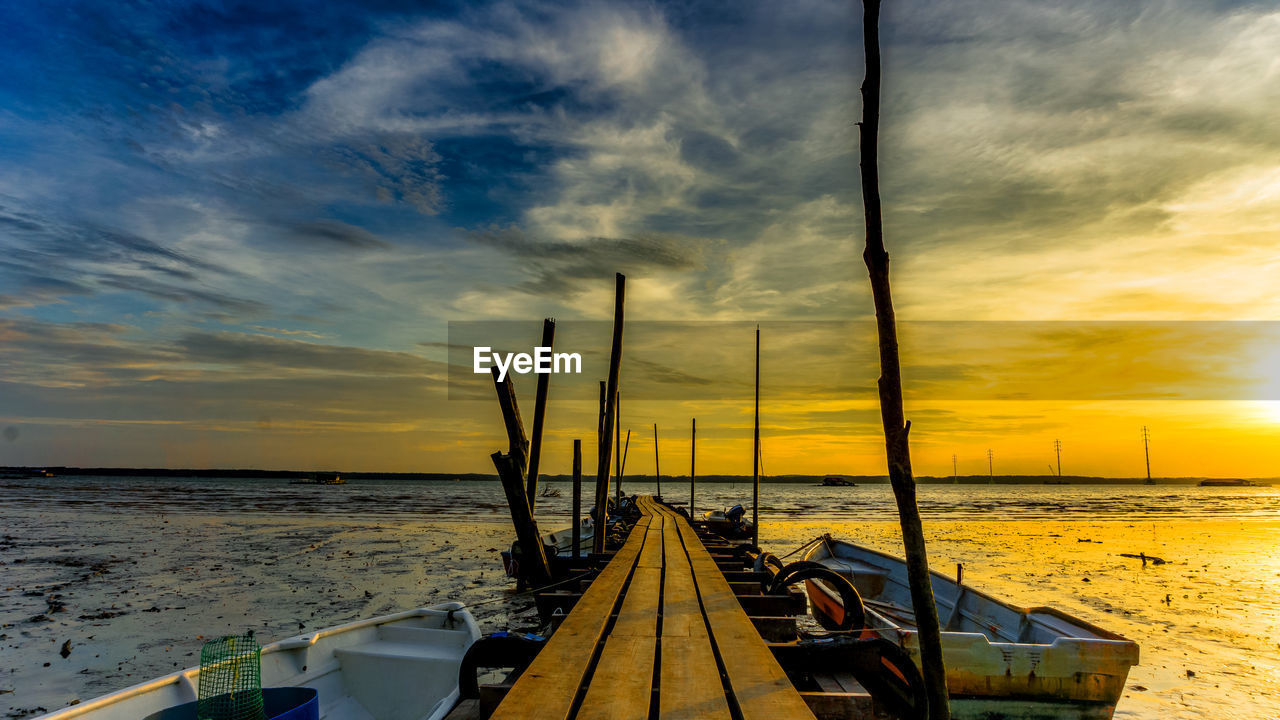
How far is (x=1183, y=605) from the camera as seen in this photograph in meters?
16.0

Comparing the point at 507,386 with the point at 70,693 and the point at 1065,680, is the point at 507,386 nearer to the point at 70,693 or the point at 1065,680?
the point at 70,693

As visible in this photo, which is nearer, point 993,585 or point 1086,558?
point 993,585

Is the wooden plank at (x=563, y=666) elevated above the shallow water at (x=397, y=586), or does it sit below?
above

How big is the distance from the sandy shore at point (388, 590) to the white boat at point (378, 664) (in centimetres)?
462

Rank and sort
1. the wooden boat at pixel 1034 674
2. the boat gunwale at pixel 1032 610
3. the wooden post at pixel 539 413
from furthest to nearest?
the wooden post at pixel 539 413 < the boat gunwale at pixel 1032 610 < the wooden boat at pixel 1034 674

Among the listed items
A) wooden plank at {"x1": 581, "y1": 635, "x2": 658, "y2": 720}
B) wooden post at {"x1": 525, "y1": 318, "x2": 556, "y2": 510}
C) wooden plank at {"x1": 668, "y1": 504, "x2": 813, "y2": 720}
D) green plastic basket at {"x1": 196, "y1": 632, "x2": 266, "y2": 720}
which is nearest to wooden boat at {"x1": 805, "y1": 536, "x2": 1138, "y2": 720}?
wooden plank at {"x1": 668, "y1": 504, "x2": 813, "y2": 720}

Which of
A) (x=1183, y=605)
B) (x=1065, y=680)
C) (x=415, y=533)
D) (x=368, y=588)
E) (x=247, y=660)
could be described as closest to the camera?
(x=247, y=660)

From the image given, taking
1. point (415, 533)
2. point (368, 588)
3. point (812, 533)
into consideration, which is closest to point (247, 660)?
point (368, 588)

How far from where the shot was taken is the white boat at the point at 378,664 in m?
7.04

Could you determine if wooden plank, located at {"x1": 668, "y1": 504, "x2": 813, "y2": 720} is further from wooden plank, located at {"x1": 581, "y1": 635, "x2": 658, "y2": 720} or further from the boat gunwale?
the boat gunwale

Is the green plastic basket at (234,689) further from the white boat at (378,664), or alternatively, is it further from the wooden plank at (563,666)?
the white boat at (378,664)

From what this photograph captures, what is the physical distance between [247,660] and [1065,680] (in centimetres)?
784

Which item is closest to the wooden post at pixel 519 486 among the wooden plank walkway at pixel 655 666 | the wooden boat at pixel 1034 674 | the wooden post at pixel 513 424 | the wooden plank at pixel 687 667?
the wooden post at pixel 513 424

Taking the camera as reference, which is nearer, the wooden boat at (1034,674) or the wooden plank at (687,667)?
the wooden plank at (687,667)
